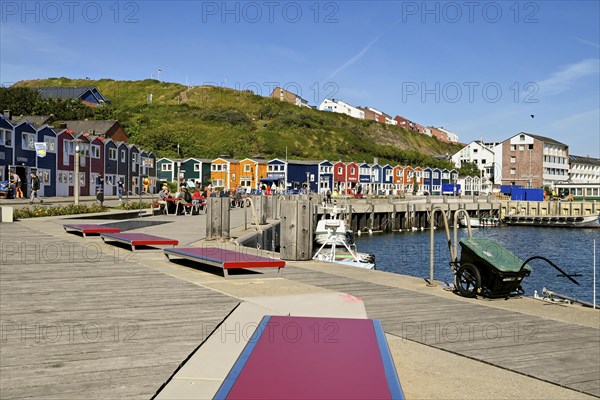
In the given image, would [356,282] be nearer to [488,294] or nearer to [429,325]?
[488,294]

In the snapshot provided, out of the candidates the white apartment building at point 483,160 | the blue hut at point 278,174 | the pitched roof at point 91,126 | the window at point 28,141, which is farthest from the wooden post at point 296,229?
the white apartment building at point 483,160

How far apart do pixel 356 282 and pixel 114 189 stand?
199 feet

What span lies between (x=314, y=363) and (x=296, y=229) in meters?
10.1

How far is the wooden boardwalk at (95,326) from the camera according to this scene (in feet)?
17.3

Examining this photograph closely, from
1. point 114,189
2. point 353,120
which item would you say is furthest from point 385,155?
point 114,189

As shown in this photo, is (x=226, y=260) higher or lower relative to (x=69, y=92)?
lower

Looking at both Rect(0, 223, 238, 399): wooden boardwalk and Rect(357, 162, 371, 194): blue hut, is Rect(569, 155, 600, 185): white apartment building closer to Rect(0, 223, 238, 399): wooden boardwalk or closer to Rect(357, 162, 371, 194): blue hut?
Rect(357, 162, 371, 194): blue hut

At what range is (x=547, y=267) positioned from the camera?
1308 inches

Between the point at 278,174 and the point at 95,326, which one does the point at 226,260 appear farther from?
the point at 278,174

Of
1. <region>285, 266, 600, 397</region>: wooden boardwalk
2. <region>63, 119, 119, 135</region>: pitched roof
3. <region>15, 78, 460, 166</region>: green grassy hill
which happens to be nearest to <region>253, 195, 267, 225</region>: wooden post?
<region>285, 266, 600, 397</region>: wooden boardwalk

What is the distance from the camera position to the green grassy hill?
122m

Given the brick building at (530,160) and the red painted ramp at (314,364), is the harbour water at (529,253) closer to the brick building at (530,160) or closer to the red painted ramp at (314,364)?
the red painted ramp at (314,364)

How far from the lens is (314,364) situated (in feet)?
14.2

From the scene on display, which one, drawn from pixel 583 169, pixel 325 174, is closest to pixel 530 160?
pixel 583 169
